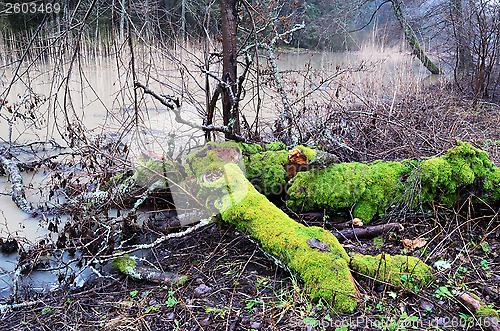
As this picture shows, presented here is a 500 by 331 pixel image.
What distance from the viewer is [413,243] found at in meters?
2.84

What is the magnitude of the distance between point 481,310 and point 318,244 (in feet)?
3.29

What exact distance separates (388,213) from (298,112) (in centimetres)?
214

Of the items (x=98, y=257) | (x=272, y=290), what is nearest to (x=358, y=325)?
(x=272, y=290)

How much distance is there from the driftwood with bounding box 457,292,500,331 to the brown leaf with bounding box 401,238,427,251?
0.73 meters

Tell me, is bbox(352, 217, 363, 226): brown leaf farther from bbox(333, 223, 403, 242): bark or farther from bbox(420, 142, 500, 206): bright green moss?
bbox(420, 142, 500, 206): bright green moss

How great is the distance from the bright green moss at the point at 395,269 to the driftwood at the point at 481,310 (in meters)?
0.25

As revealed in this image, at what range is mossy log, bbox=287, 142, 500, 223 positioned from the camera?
124 inches

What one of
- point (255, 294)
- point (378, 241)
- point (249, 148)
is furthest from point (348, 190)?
point (255, 294)

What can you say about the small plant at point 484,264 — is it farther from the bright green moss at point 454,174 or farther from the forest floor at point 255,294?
the bright green moss at point 454,174

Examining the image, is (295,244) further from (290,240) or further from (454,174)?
(454,174)

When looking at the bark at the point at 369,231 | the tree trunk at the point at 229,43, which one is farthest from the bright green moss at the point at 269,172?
the bark at the point at 369,231

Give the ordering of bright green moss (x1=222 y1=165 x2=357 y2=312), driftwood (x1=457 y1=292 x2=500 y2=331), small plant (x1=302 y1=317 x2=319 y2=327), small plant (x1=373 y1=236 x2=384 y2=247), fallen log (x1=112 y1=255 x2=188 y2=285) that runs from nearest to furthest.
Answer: driftwood (x1=457 y1=292 x2=500 y2=331) < small plant (x1=302 y1=317 x2=319 y2=327) < bright green moss (x1=222 y1=165 x2=357 y2=312) < fallen log (x1=112 y1=255 x2=188 y2=285) < small plant (x1=373 y1=236 x2=384 y2=247)

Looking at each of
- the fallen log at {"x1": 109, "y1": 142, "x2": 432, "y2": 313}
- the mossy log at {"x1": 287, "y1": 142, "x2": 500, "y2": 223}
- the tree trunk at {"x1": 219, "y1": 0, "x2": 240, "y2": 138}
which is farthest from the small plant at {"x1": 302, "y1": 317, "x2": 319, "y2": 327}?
the tree trunk at {"x1": 219, "y1": 0, "x2": 240, "y2": 138}

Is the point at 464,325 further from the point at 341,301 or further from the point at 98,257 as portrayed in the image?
the point at 98,257
